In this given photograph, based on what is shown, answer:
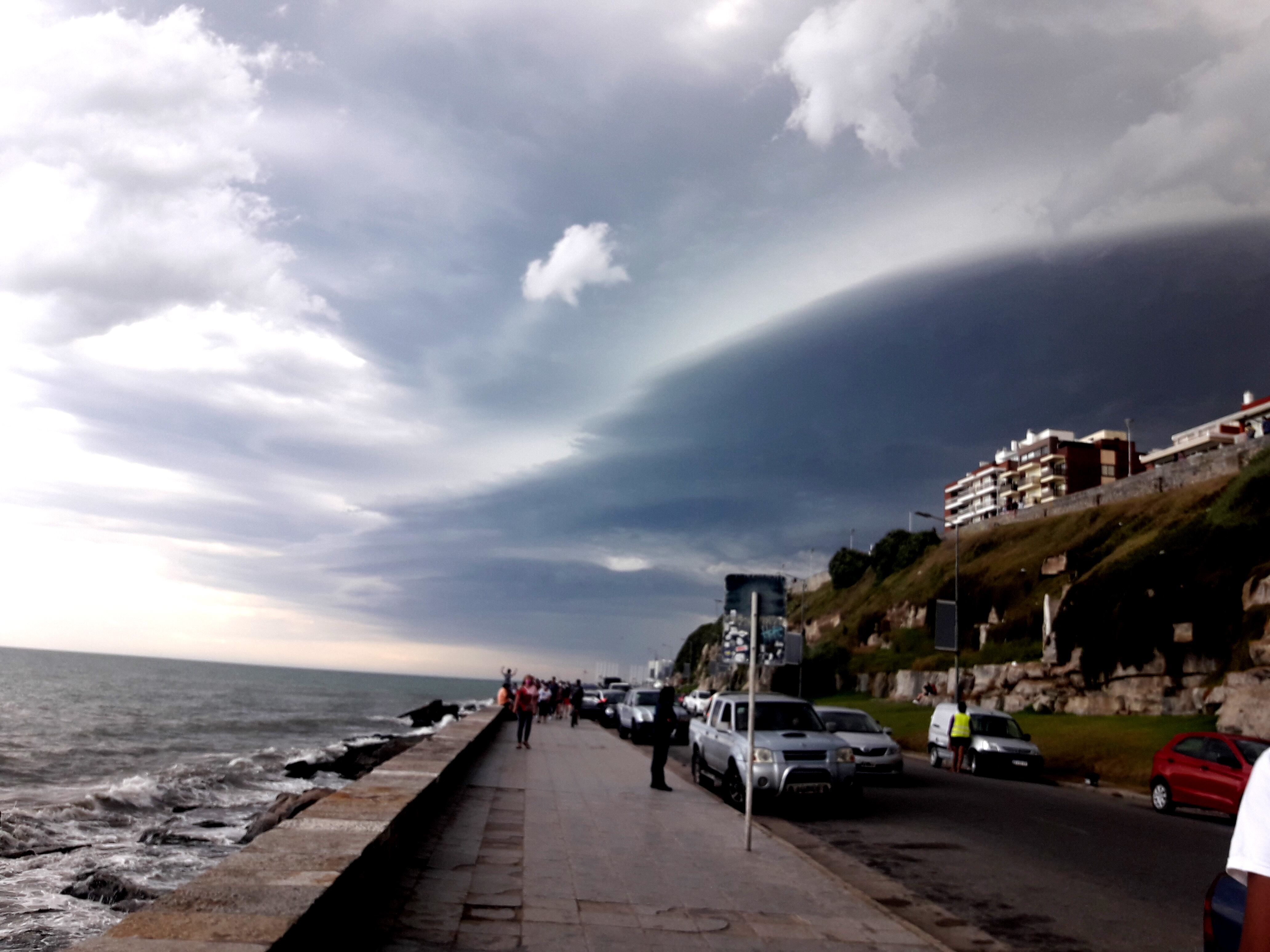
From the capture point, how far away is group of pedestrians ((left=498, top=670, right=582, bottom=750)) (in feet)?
83.2

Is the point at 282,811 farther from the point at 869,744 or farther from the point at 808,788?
the point at 869,744

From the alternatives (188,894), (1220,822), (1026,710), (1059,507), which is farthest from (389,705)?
(188,894)

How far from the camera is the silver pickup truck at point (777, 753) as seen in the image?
1413cm

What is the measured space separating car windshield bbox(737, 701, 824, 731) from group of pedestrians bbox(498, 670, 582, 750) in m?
10.1

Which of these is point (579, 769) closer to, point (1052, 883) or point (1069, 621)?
point (1052, 883)

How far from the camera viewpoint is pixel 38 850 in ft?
50.6

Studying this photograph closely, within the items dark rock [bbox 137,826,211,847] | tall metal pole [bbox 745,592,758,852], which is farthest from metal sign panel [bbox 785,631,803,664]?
tall metal pole [bbox 745,592,758,852]

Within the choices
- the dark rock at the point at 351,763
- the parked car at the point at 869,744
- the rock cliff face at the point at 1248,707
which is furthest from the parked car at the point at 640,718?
the rock cliff face at the point at 1248,707

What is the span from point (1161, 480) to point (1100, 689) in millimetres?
30426

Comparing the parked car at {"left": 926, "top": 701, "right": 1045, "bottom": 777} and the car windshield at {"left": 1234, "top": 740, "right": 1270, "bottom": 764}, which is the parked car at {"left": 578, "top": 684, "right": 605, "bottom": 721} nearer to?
the parked car at {"left": 926, "top": 701, "right": 1045, "bottom": 777}

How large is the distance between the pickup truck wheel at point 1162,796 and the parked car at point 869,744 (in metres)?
4.57

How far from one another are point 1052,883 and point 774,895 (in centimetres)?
361

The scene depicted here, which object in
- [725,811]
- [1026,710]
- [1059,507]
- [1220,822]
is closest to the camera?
[725,811]

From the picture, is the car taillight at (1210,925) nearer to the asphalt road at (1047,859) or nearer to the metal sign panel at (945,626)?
the asphalt road at (1047,859)
